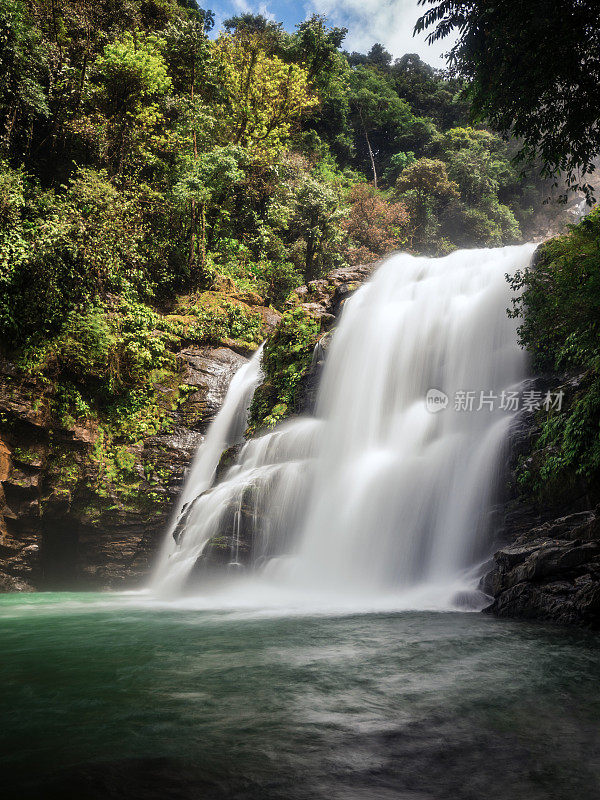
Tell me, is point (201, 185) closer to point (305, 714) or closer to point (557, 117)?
point (557, 117)

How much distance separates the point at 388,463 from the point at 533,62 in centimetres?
668

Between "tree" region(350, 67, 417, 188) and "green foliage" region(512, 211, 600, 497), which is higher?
"tree" region(350, 67, 417, 188)

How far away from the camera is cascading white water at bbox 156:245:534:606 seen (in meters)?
7.97

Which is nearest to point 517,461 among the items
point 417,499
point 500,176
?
point 417,499

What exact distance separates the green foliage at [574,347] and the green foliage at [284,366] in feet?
22.7

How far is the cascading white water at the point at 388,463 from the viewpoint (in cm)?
797

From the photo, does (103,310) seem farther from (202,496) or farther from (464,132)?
(464,132)

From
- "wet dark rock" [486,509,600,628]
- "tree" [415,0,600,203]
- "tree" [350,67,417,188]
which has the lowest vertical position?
"wet dark rock" [486,509,600,628]

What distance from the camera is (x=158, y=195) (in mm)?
17016

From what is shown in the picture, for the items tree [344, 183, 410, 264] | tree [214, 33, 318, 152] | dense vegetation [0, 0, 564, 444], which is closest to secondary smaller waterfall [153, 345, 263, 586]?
dense vegetation [0, 0, 564, 444]

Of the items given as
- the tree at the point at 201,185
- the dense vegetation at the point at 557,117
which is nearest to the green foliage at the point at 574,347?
the dense vegetation at the point at 557,117

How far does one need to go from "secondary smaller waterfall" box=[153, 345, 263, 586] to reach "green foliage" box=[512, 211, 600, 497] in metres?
7.75

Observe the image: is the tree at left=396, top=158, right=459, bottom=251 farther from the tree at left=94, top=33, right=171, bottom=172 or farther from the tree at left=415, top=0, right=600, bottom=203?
the tree at left=415, top=0, right=600, bottom=203
